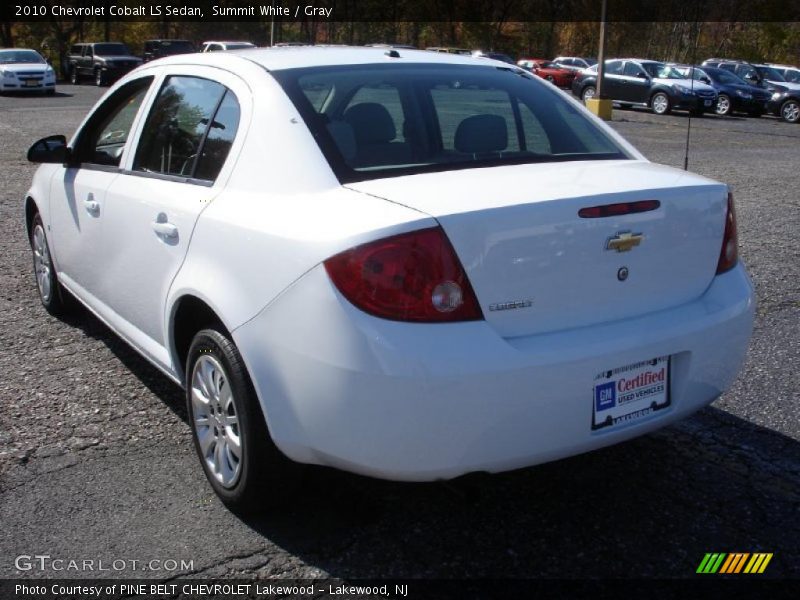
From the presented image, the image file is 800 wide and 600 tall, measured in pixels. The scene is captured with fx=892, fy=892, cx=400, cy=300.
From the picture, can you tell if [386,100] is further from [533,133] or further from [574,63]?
[574,63]

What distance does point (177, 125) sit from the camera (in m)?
3.85

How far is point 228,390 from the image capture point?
3146mm

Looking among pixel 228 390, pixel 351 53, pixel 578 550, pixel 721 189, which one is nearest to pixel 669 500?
pixel 578 550

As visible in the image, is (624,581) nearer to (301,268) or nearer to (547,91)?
(301,268)

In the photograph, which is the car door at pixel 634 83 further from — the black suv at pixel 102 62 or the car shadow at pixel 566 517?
the car shadow at pixel 566 517

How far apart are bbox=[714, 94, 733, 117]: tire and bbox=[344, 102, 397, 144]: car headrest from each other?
89.1 ft

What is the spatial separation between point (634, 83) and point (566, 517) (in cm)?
2769

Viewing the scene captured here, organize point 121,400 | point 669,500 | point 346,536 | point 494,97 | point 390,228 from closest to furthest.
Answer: point 390,228 < point 346,536 < point 669,500 < point 494,97 < point 121,400

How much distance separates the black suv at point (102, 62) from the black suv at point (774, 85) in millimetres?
23181

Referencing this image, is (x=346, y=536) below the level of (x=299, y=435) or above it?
below

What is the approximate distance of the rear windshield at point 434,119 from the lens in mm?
3236

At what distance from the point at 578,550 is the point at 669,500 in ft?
1.79

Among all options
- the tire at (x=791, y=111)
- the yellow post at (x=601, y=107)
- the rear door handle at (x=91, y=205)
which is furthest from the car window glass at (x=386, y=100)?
the tire at (x=791, y=111)

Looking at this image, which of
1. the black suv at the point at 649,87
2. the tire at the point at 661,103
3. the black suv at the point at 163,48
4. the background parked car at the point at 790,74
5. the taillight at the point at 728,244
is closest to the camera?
the taillight at the point at 728,244
